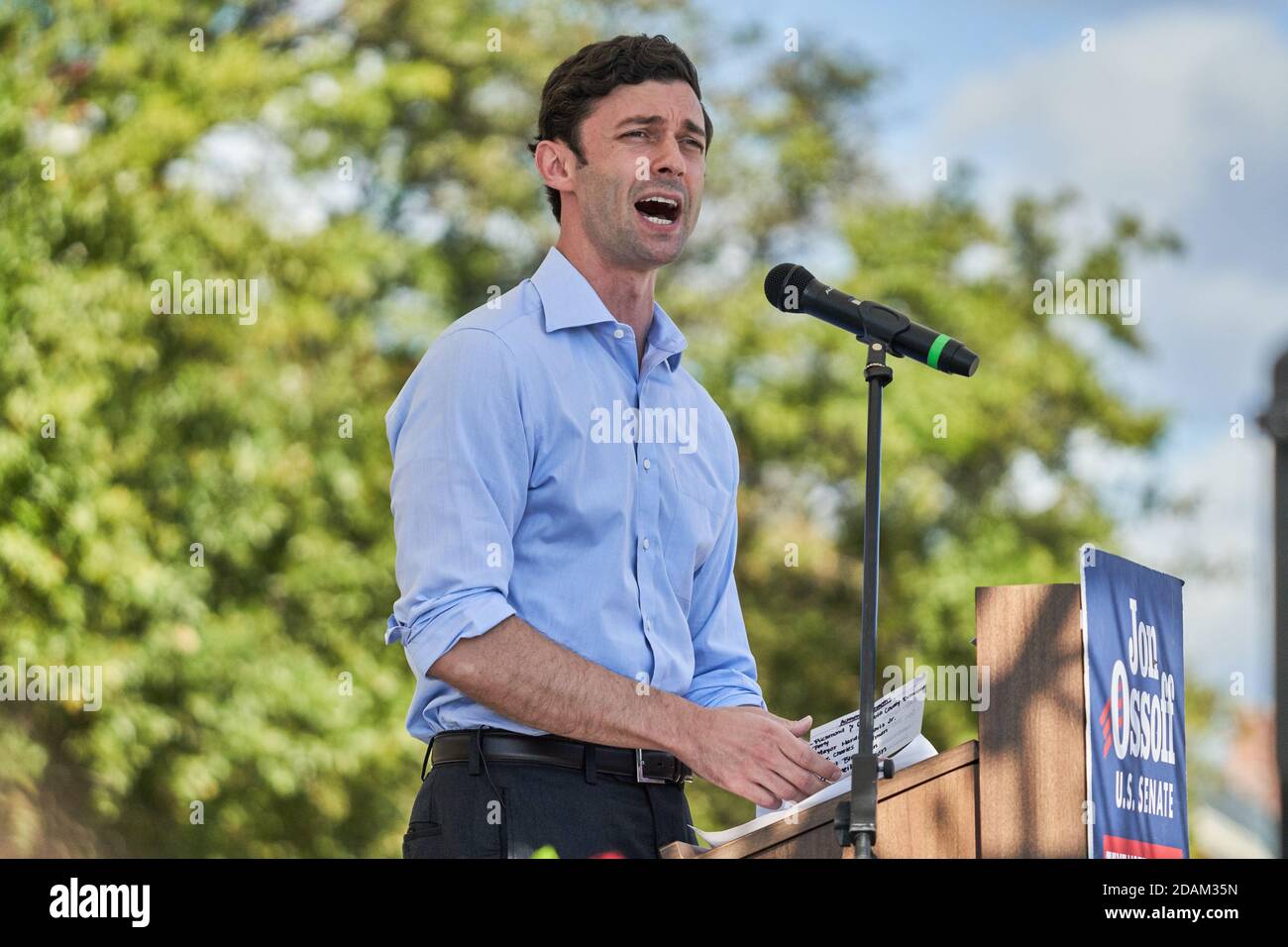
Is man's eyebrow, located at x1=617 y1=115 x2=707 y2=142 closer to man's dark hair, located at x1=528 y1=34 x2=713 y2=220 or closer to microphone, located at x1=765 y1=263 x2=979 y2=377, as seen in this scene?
man's dark hair, located at x1=528 y1=34 x2=713 y2=220

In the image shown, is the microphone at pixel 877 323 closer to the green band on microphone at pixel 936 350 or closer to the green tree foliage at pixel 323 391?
the green band on microphone at pixel 936 350

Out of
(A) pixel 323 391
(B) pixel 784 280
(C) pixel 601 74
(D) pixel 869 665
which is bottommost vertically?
(D) pixel 869 665

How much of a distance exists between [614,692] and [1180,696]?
2.67 ft

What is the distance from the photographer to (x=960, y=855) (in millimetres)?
2023

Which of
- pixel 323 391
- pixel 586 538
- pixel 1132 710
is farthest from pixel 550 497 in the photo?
pixel 323 391

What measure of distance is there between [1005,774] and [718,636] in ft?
2.80

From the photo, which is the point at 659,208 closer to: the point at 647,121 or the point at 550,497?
the point at 647,121

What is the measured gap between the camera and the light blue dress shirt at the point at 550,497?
229cm

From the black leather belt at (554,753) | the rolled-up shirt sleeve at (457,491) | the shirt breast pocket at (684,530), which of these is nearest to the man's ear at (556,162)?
the rolled-up shirt sleeve at (457,491)

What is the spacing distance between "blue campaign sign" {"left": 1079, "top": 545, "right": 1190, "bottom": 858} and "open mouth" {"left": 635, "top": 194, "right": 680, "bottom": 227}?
961 millimetres

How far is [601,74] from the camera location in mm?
2729

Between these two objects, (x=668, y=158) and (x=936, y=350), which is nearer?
(x=936, y=350)
